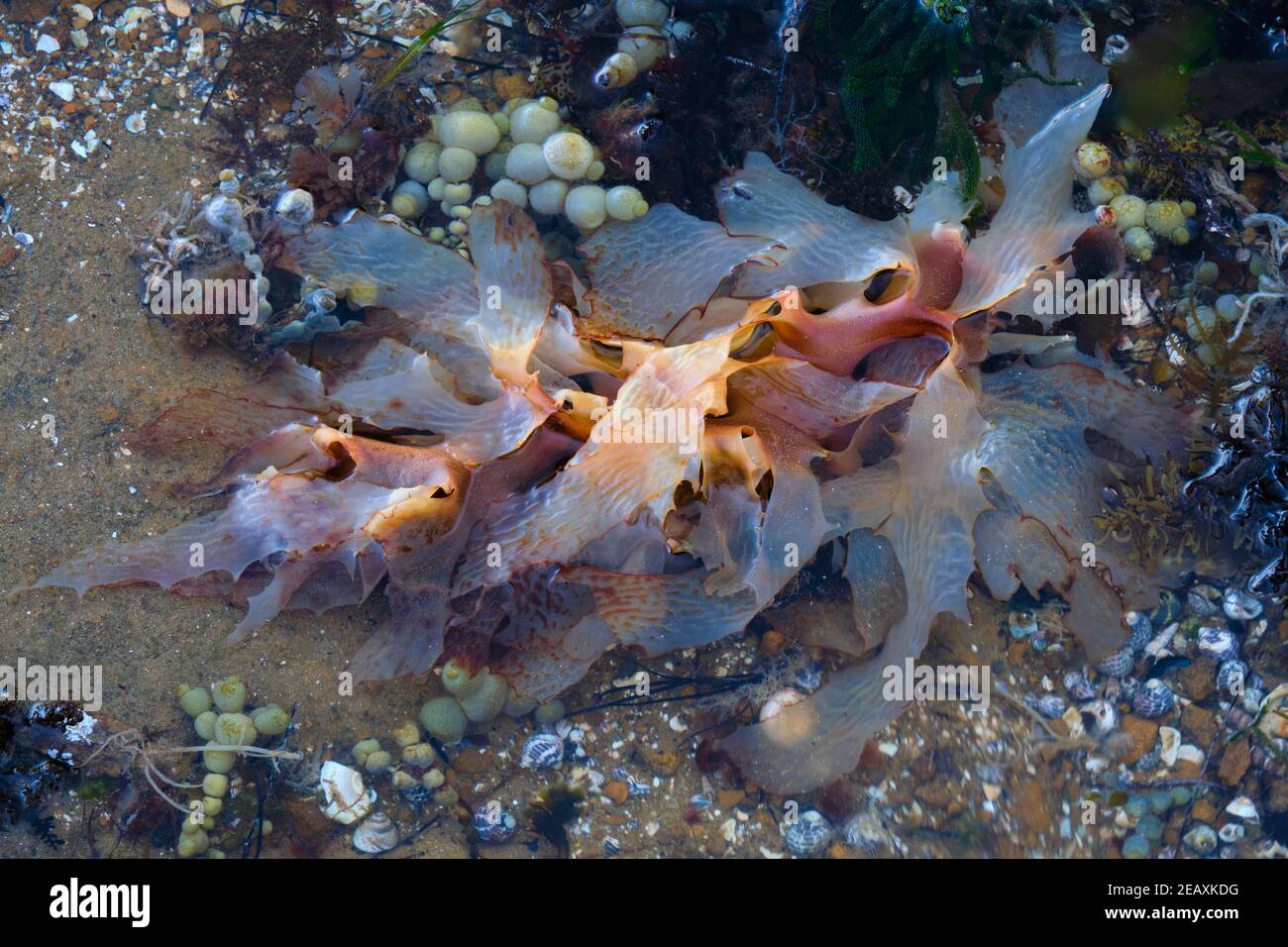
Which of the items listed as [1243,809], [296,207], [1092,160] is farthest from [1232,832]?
[296,207]

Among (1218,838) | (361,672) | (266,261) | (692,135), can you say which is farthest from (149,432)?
(1218,838)

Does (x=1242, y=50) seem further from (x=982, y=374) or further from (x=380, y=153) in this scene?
(x=380, y=153)

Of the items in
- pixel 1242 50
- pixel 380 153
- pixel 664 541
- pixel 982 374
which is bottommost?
pixel 664 541

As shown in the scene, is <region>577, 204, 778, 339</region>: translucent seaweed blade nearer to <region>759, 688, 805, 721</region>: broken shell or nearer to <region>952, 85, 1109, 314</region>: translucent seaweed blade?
<region>952, 85, 1109, 314</region>: translucent seaweed blade

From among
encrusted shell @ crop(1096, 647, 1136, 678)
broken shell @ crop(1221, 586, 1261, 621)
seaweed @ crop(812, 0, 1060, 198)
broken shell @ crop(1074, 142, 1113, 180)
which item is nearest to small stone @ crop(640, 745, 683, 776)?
encrusted shell @ crop(1096, 647, 1136, 678)

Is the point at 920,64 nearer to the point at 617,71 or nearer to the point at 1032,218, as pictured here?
the point at 1032,218

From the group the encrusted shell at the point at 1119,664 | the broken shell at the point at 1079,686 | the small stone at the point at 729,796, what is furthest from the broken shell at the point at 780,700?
the encrusted shell at the point at 1119,664

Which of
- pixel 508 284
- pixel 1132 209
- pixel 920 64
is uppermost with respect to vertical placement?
pixel 920 64

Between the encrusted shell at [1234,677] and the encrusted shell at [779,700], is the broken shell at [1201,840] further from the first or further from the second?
the encrusted shell at [779,700]
